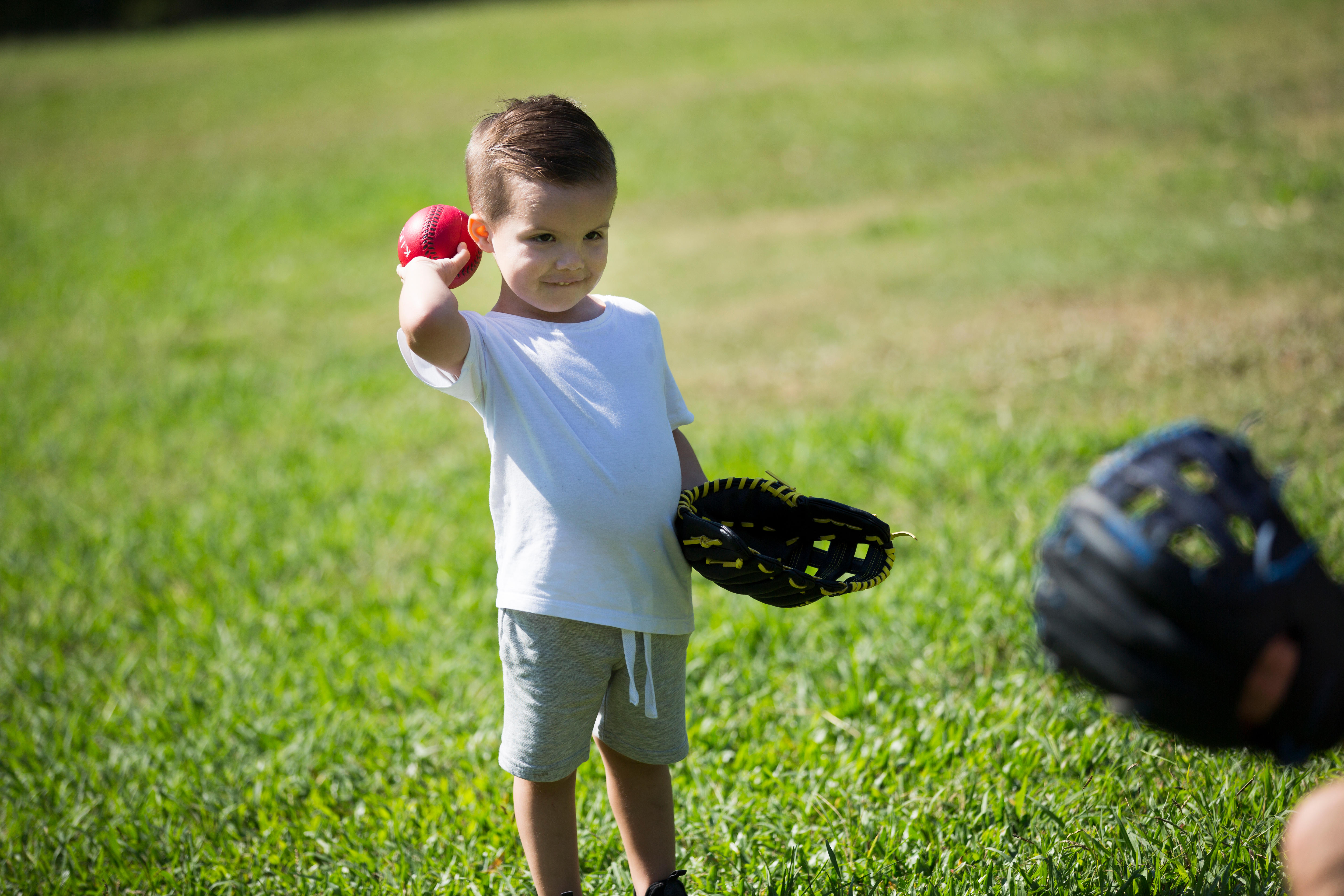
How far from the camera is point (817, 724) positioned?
284cm

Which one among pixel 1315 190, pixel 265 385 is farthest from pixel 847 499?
pixel 1315 190

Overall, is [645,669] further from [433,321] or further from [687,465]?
[433,321]

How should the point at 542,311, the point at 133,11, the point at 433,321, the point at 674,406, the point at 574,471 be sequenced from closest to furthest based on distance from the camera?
the point at 433,321, the point at 574,471, the point at 542,311, the point at 674,406, the point at 133,11

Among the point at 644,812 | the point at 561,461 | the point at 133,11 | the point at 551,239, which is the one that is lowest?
the point at 644,812

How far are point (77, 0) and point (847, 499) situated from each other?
35153 millimetres

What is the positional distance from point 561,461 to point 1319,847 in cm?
130

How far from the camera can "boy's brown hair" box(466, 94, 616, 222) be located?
195cm

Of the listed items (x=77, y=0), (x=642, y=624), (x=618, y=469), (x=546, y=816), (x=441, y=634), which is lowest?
(x=441, y=634)

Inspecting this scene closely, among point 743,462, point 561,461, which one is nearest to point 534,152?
point 561,461

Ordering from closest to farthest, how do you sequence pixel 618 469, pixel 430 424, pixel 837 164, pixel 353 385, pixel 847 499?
1. pixel 618 469
2. pixel 847 499
3. pixel 430 424
4. pixel 353 385
5. pixel 837 164

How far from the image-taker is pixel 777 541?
2.31 m

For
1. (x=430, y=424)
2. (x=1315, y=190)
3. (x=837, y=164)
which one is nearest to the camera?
(x=430, y=424)

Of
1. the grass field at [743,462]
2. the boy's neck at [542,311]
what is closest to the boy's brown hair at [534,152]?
the boy's neck at [542,311]

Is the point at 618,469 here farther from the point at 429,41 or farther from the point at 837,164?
the point at 429,41
